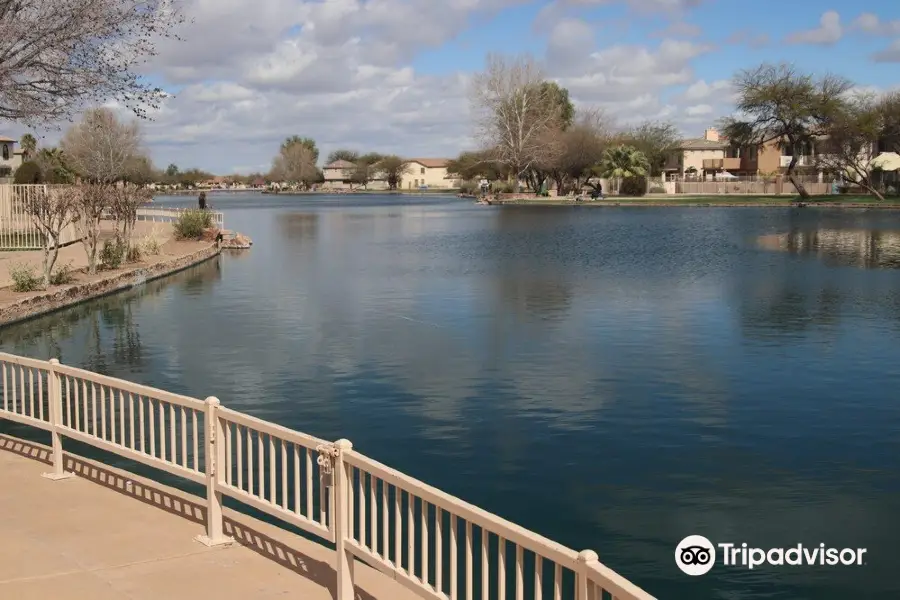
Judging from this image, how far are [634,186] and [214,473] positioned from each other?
10287cm

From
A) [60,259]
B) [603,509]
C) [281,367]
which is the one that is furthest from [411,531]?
[60,259]

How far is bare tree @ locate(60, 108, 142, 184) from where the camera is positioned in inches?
3733

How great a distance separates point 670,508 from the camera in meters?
9.67

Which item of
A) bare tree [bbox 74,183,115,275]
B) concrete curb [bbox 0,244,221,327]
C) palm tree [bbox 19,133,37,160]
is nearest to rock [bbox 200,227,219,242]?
concrete curb [bbox 0,244,221,327]

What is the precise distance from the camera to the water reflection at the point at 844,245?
118ft

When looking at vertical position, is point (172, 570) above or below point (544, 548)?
below

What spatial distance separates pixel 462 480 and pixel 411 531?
15.3ft

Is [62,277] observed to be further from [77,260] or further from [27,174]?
[27,174]

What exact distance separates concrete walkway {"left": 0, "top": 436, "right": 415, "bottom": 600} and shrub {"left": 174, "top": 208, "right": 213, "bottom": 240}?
3923 cm

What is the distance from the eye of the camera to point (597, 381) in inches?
602

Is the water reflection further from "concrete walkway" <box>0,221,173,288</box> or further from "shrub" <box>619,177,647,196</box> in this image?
"shrub" <box>619,177,647,196</box>

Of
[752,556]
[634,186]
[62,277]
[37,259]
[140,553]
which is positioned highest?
[634,186]

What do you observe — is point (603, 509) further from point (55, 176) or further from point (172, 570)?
point (55, 176)

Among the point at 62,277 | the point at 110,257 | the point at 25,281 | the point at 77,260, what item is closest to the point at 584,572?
the point at 25,281
